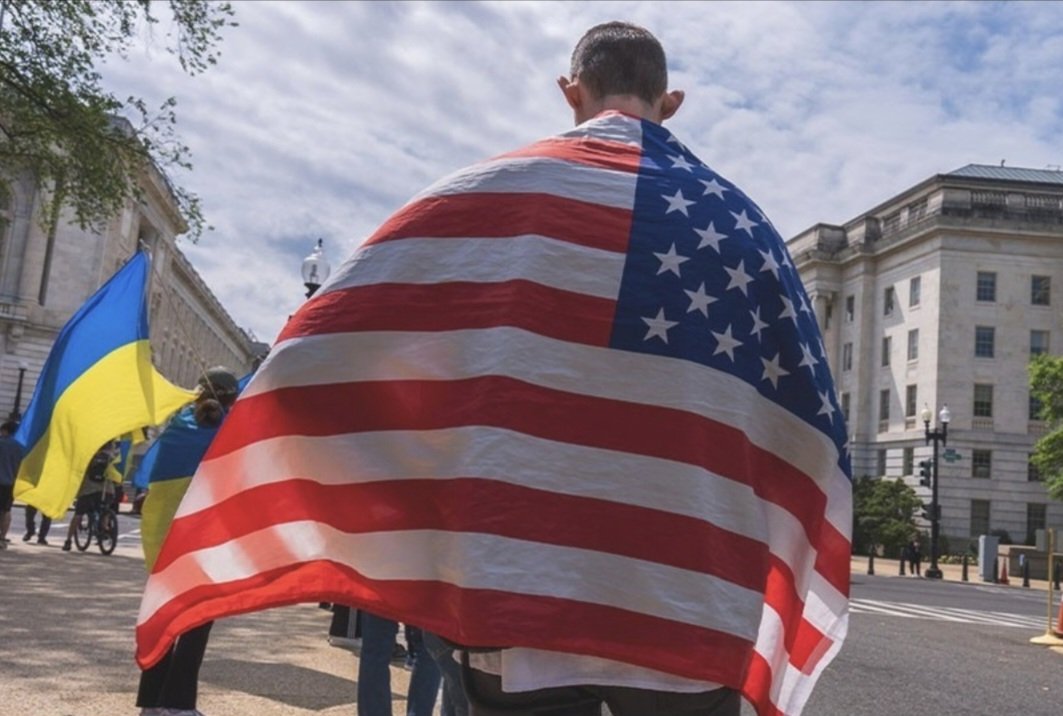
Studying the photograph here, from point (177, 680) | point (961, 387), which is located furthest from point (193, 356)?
point (177, 680)

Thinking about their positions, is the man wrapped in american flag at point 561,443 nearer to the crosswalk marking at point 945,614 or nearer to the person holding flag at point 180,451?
the person holding flag at point 180,451

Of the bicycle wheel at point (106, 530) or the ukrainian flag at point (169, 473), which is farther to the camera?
the bicycle wheel at point (106, 530)

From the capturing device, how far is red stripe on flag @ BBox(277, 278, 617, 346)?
6.71 feet

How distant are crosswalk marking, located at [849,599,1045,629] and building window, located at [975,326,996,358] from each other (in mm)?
39518

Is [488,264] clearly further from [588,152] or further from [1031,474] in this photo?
[1031,474]

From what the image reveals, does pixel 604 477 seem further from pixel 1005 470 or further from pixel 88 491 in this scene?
pixel 1005 470

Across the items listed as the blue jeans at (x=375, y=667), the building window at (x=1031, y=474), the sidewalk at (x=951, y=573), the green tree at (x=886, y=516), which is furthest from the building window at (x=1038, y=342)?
the blue jeans at (x=375, y=667)

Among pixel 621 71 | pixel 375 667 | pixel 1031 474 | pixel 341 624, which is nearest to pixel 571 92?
pixel 621 71

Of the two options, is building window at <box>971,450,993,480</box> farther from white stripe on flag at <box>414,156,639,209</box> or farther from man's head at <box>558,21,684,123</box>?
white stripe on flag at <box>414,156,639,209</box>

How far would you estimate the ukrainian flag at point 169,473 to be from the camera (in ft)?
19.4

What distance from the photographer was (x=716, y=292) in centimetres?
212

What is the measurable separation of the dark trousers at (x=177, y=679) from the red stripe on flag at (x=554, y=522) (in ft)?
11.7

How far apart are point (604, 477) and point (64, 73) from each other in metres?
18.8

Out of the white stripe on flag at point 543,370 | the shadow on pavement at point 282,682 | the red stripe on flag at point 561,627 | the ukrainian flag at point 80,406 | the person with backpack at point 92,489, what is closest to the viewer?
the red stripe on flag at point 561,627
